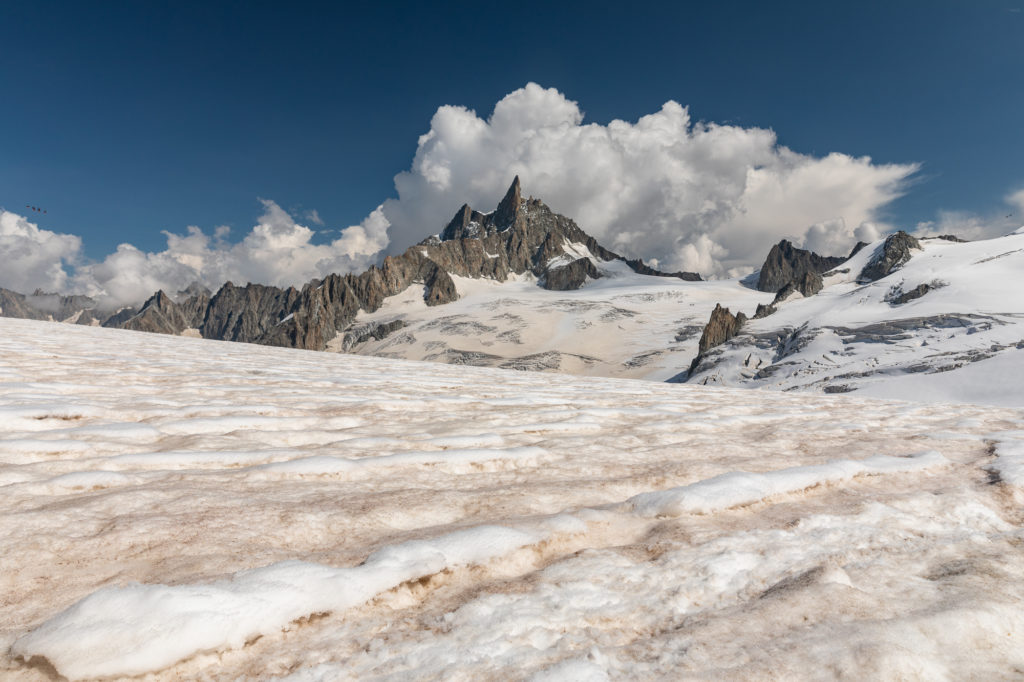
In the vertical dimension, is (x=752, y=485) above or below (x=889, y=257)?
below

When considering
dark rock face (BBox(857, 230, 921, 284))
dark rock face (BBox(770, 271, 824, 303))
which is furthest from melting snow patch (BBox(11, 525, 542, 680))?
dark rock face (BBox(857, 230, 921, 284))

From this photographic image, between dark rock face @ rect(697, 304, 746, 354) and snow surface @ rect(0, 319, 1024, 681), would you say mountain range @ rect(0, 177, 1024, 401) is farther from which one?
snow surface @ rect(0, 319, 1024, 681)

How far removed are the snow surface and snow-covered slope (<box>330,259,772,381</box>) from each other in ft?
222

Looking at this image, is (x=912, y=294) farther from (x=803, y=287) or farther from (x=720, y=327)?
(x=803, y=287)

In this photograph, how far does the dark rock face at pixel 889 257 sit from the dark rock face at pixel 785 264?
71502 millimetres

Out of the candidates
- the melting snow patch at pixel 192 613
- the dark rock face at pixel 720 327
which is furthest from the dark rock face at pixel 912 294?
the melting snow patch at pixel 192 613

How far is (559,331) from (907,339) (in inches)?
2913

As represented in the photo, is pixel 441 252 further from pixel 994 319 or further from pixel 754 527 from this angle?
pixel 754 527

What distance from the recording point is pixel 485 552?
7.09ft

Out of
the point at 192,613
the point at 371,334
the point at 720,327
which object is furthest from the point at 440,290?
the point at 192,613

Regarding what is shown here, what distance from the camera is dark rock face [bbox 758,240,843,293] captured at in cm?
17200

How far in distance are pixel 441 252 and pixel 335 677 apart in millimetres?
193411

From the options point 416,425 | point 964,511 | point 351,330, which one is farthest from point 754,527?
point 351,330

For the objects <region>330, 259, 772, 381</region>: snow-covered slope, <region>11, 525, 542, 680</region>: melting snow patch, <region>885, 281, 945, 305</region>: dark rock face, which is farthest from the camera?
<region>330, 259, 772, 381</region>: snow-covered slope
